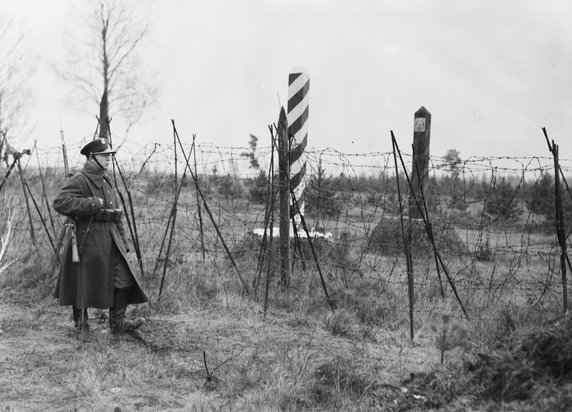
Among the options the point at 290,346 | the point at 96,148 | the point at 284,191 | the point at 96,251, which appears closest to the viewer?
the point at 290,346

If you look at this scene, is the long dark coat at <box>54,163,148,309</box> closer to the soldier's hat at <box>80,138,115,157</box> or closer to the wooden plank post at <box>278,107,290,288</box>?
the soldier's hat at <box>80,138,115,157</box>

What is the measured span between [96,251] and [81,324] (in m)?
0.76

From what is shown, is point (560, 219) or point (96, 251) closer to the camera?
point (560, 219)

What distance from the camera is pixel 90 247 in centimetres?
559

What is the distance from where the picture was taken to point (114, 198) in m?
5.84

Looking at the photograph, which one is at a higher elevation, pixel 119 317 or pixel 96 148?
pixel 96 148

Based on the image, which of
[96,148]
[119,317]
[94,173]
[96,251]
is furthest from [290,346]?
[96,148]

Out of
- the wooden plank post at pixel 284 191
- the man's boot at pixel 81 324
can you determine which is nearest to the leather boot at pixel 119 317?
the man's boot at pixel 81 324

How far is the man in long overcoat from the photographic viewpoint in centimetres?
554

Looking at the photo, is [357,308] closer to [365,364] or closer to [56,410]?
[365,364]

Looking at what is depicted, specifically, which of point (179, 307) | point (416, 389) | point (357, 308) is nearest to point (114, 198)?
point (179, 307)

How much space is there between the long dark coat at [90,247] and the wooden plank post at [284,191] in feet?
6.15

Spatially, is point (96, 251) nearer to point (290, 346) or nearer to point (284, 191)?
point (290, 346)

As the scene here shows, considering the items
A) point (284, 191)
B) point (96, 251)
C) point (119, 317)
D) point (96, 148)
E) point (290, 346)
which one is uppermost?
point (96, 148)
